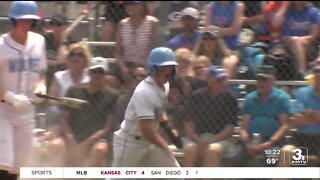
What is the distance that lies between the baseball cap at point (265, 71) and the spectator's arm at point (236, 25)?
71 cm

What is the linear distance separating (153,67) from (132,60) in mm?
1589

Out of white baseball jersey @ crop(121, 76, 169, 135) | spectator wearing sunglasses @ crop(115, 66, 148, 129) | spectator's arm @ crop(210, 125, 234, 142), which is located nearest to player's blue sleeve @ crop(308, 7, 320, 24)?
spectator's arm @ crop(210, 125, 234, 142)

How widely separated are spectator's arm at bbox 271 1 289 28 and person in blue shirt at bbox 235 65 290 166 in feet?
2.89

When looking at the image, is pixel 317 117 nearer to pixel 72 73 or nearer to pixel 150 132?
pixel 150 132

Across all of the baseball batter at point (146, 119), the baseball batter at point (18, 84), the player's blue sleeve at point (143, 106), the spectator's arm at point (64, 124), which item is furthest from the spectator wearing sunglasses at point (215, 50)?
the baseball batter at point (18, 84)

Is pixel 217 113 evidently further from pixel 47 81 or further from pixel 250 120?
pixel 47 81

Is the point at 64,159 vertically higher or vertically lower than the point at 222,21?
lower

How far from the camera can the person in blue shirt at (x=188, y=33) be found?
30.8 ft

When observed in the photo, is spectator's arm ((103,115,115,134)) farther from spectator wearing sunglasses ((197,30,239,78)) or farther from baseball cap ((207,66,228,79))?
spectator wearing sunglasses ((197,30,239,78))

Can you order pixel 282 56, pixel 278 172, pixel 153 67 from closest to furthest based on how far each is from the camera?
1. pixel 153 67
2. pixel 278 172
3. pixel 282 56

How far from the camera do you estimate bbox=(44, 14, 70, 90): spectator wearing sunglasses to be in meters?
9.17

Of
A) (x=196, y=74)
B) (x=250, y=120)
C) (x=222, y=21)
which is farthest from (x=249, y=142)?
(x=222, y=21)

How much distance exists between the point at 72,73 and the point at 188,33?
1.15 metres

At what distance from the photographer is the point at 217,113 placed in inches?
348
